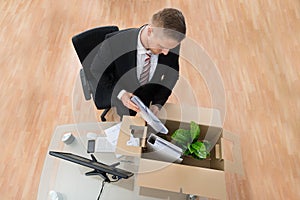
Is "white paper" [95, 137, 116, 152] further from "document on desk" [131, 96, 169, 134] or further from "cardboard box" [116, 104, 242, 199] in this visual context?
"document on desk" [131, 96, 169, 134]

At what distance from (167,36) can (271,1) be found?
277 centimetres

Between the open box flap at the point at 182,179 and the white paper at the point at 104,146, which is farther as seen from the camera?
the white paper at the point at 104,146

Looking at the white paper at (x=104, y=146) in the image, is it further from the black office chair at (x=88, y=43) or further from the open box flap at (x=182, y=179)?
the black office chair at (x=88, y=43)

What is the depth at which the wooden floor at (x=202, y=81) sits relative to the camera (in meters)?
2.34

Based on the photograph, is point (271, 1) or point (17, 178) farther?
point (271, 1)

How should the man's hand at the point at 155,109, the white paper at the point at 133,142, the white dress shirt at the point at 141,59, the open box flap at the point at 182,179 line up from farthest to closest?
the man's hand at the point at 155,109 → the white dress shirt at the point at 141,59 → the white paper at the point at 133,142 → the open box flap at the point at 182,179

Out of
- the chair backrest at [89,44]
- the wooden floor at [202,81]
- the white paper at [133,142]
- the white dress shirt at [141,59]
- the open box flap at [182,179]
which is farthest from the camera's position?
the wooden floor at [202,81]

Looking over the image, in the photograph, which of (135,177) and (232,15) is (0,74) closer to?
(135,177)

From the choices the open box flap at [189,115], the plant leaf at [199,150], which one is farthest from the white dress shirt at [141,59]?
the plant leaf at [199,150]

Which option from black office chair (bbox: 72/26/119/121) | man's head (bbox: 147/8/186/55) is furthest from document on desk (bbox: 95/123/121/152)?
man's head (bbox: 147/8/186/55)

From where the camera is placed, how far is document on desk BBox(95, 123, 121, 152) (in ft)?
5.35

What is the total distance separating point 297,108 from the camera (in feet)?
8.89

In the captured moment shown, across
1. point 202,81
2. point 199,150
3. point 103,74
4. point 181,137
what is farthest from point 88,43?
point 202,81

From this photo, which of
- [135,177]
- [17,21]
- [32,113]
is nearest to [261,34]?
[135,177]
